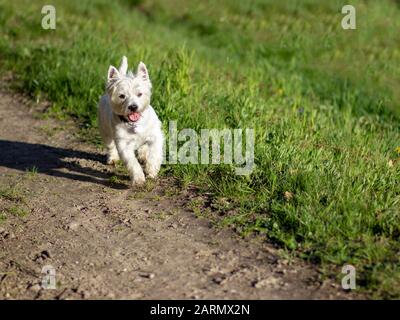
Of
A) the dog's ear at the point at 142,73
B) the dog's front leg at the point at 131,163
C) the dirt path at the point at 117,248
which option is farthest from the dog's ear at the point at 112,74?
the dirt path at the point at 117,248

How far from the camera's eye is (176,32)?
1359cm

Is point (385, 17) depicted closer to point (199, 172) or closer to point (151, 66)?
point (151, 66)

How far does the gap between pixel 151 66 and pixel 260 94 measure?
1.65m

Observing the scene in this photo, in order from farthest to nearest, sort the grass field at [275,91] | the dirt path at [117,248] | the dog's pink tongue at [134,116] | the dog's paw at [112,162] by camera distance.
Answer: the dog's paw at [112,162] < the dog's pink tongue at [134,116] < the grass field at [275,91] < the dirt path at [117,248]

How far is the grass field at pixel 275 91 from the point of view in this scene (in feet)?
17.4

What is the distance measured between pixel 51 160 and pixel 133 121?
1.46 m

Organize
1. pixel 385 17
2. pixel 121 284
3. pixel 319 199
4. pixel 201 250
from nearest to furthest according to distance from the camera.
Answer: pixel 121 284 < pixel 201 250 < pixel 319 199 < pixel 385 17

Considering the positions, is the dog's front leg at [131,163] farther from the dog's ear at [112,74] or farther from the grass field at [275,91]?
the dog's ear at [112,74]

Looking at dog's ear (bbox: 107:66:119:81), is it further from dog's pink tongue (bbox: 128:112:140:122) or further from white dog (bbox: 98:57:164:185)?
dog's pink tongue (bbox: 128:112:140:122)

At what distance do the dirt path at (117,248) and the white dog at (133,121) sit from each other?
269 millimetres

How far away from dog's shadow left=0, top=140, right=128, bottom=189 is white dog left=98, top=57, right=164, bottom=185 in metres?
0.33

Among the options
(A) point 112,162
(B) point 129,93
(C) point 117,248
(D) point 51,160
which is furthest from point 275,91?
(C) point 117,248
